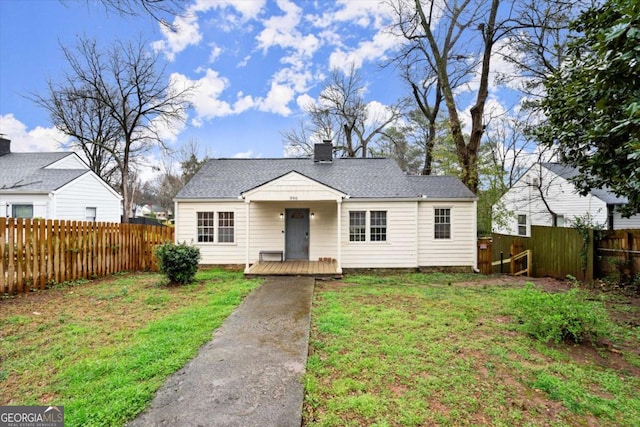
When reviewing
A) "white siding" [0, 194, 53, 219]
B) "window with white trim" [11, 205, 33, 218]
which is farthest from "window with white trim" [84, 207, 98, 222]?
"window with white trim" [11, 205, 33, 218]

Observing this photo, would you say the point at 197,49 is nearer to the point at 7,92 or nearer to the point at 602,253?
the point at 7,92

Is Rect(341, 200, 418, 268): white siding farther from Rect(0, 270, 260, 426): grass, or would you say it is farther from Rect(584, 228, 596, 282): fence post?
Rect(584, 228, 596, 282): fence post

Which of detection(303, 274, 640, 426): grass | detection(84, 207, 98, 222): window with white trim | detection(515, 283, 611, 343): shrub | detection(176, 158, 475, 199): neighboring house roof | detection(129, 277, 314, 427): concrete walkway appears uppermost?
detection(176, 158, 475, 199): neighboring house roof

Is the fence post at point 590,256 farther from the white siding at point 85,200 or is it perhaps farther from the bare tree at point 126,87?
the white siding at point 85,200

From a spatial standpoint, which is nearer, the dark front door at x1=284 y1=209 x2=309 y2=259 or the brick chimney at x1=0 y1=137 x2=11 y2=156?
the dark front door at x1=284 y1=209 x2=309 y2=259

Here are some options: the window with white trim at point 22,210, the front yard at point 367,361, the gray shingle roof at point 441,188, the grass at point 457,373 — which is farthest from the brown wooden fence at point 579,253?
the window with white trim at point 22,210

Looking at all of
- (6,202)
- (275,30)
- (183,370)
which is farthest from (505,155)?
(6,202)

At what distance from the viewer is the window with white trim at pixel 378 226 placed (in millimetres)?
10523

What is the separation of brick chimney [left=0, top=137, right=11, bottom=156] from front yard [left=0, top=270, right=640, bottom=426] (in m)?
16.8

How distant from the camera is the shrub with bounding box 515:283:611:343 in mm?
4145

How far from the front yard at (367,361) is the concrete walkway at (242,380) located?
0.15m

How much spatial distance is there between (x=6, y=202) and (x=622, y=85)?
808 inches

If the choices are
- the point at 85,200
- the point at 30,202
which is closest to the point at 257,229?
the point at 85,200

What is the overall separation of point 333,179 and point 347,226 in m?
2.14
